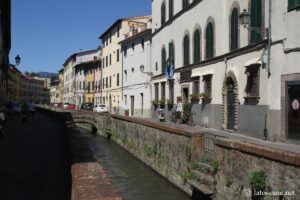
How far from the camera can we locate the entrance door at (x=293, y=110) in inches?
639

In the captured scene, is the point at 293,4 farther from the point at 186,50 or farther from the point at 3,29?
the point at 3,29

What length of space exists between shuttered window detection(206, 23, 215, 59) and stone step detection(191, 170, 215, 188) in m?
13.6

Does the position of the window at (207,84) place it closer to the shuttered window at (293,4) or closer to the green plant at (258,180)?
the shuttered window at (293,4)

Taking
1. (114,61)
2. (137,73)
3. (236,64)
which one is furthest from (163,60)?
(114,61)

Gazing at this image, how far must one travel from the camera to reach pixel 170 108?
32812 mm

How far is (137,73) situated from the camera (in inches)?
1784

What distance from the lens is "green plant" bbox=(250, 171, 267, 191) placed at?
849 cm

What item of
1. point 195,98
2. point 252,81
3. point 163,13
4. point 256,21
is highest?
point 163,13

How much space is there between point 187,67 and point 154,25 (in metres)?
10.8

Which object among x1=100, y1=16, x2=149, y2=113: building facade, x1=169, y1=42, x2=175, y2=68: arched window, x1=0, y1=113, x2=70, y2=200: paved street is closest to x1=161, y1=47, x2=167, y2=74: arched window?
x1=169, y1=42, x2=175, y2=68: arched window

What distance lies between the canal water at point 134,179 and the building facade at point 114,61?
28712mm

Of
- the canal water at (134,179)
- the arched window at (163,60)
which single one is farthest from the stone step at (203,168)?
the arched window at (163,60)

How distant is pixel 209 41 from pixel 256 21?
6371mm

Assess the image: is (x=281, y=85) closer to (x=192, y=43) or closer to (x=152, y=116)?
(x=192, y=43)
